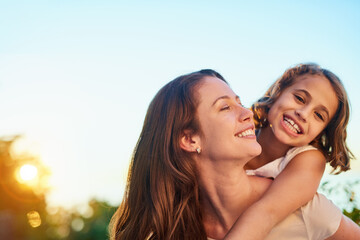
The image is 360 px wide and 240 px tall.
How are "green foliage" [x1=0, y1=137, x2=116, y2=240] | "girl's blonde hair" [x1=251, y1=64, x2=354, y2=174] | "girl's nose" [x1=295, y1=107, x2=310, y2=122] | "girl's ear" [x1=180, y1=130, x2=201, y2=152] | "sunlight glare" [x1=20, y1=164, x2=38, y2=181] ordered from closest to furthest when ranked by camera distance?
"girl's ear" [x1=180, y1=130, x2=201, y2=152] < "girl's nose" [x1=295, y1=107, x2=310, y2=122] < "girl's blonde hair" [x1=251, y1=64, x2=354, y2=174] < "green foliage" [x1=0, y1=137, x2=116, y2=240] < "sunlight glare" [x1=20, y1=164, x2=38, y2=181]

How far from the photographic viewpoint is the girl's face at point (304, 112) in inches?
147

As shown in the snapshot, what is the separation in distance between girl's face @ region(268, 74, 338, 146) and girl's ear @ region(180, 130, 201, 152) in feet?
2.49

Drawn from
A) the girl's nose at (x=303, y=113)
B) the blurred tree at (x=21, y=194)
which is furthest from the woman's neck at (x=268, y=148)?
the blurred tree at (x=21, y=194)

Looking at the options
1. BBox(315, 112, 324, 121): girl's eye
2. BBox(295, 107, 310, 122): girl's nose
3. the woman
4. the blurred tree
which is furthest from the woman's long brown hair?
the blurred tree

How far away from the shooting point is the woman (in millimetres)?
3396

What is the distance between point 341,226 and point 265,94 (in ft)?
5.19

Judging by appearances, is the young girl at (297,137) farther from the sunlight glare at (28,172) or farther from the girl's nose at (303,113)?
the sunlight glare at (28,172)

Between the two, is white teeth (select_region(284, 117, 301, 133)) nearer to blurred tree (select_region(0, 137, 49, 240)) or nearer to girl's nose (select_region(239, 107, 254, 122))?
girl's nose (select_region(239, 107, 254, 122))

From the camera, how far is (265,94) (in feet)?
14.5

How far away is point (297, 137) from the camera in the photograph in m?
3.75

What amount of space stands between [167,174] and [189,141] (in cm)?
38

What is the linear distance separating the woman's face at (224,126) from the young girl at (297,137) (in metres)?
0.42

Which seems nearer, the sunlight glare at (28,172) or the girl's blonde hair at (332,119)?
the girl's blonde hair at (332,119)

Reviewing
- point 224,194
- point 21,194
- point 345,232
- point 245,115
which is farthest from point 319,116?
point 21,194
